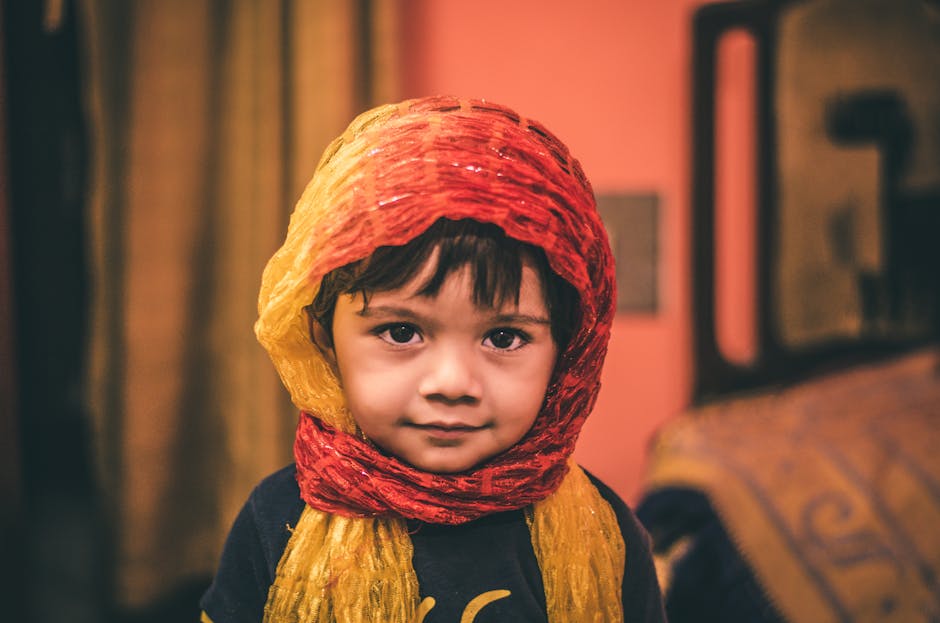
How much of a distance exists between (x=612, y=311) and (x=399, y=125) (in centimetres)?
21

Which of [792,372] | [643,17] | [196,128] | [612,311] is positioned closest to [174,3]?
[196,128]

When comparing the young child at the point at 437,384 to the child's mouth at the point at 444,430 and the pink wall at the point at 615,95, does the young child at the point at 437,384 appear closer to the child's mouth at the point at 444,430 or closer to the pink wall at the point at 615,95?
the child's mouth at the point at 444,430

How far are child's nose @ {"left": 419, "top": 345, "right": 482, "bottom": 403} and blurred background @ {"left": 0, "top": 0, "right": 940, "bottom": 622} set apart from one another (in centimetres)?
108

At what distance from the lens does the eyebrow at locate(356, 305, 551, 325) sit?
1.60 ft

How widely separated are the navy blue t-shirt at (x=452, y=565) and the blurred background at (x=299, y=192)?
94 centimetres

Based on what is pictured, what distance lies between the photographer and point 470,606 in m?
0.52

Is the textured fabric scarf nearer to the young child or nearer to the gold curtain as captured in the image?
the young child

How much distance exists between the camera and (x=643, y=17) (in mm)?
1680

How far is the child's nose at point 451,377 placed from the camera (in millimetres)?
481

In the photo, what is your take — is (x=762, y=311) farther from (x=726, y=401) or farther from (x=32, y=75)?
(x=32, y=75)

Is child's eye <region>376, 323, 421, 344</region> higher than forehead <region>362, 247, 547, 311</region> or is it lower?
lower

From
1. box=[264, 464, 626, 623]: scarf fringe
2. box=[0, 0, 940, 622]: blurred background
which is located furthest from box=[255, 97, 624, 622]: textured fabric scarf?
box=[0, 0, 940, 622]: blurred background

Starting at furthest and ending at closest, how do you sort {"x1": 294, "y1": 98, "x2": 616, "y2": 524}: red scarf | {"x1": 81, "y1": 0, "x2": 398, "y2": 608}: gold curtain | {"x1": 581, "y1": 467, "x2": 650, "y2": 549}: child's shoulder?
{"x1": 81, "y1": 0, "x2": 398, "y2": 608}: gold curtain → {"x1": 581, "y1": 467, "x2": 650, "y2": 549}: child's shoulder → {"x1": 294, "y1": 98, "x2": 616, "y2": 524}: red scarf

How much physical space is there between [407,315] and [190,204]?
1.26m
